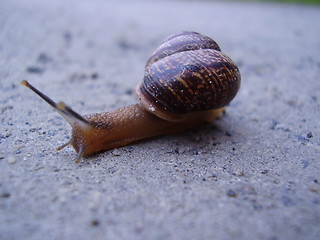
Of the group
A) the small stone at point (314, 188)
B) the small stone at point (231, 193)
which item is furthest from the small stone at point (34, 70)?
the small stone at point (314, 188)

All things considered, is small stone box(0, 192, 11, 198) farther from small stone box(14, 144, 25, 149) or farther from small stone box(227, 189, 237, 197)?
small stone box(227, 189, 237, 197)

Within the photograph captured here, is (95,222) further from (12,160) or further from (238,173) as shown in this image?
(238,173)

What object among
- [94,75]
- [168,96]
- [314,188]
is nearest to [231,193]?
[314,188]

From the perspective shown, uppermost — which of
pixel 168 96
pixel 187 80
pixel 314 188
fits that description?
pixel 187 80

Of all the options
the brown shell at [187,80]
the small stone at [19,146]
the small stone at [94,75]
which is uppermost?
the brown shell at [187,80]

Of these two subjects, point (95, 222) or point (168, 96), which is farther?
point (168, 96)

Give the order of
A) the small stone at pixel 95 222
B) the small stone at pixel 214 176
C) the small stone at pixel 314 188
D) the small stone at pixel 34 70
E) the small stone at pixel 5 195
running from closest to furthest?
1. the small stone at pixel 95 222
2. the small stone at pixel 5 195
3. the small stone at pixel 314 188
4. the small stone at pixel 214 176
5. the small stone at pixel 34 70

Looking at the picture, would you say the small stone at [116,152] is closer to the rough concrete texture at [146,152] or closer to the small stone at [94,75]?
the rough concrete texture at [146,152]

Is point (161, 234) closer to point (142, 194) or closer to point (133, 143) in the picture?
point (142, 194)
